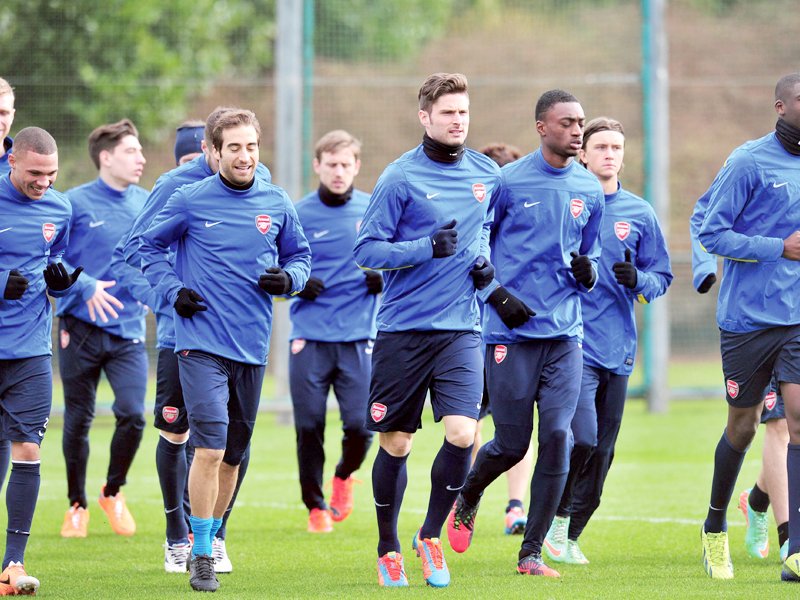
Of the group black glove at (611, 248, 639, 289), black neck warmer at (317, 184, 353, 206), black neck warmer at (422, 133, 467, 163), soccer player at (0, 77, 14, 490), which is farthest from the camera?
black neck warmer at (317, 184, 353, 206)

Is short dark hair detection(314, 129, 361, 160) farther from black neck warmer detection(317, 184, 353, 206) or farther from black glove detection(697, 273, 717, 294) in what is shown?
black glove detection(697, 273, 717, 294)

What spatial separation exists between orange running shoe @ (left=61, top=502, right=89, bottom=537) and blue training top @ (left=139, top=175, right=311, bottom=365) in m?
2.70

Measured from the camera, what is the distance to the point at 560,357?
23.5 ft

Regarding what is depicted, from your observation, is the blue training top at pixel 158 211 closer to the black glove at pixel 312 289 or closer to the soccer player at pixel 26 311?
the soccer player at pixel 26 311

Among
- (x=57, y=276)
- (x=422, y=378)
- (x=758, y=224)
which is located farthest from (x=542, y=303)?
(x=57, y=276)

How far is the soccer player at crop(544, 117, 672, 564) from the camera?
784 centimetres

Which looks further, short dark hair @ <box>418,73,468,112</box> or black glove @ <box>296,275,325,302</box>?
black glove @ <box>296,275,325,302</box>

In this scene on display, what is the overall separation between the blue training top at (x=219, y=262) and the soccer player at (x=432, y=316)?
0.56 meters

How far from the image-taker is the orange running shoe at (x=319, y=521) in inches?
366

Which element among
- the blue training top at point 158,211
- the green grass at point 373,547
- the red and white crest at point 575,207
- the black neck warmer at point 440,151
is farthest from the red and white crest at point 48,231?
the red and white crest at point 575,207

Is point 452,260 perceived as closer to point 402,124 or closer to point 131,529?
point 131,529

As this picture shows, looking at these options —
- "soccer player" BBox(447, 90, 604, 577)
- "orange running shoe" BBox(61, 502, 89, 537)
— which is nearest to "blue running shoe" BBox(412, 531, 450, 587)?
"soccer player" BBox(447, 90, 604, 577)

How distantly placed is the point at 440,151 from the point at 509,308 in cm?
86

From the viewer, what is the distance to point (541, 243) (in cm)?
721
